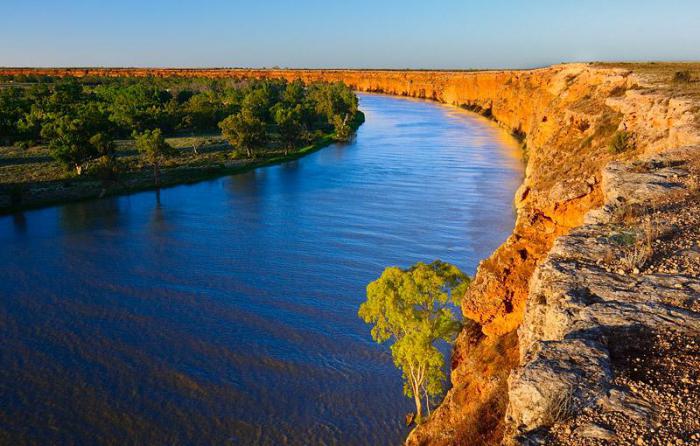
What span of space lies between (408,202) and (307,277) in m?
15.5

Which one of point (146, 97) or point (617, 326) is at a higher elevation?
point (146, 97)

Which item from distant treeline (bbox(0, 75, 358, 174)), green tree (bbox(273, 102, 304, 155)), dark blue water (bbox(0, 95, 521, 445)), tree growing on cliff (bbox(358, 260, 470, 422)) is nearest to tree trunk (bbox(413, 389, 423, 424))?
tree growing on cliff (bbox(358, 260, 470, 422))

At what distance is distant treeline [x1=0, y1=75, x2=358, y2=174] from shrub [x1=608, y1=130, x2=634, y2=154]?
38.7 metres

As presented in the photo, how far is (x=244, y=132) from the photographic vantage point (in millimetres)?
59406

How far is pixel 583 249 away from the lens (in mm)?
9312

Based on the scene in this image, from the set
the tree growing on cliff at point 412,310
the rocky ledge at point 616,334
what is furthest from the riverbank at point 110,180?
the rocky ledge at point 616,334

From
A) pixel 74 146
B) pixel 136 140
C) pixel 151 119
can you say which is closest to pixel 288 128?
pixel 136 140

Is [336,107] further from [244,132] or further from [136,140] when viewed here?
[136,140]

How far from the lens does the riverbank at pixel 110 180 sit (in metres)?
41.6

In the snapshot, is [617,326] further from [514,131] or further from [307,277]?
[514,131]

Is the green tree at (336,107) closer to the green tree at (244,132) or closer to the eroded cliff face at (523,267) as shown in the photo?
the green tree at (244,132)

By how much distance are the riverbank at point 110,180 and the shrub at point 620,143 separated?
37.4 m

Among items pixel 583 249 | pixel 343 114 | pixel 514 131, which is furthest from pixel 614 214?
pixel 343 114

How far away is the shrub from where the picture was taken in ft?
65.8
